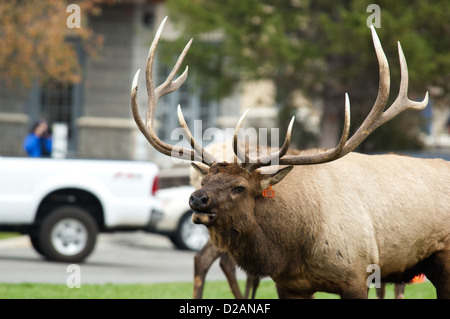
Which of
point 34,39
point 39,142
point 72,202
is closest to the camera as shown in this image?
point 72,202

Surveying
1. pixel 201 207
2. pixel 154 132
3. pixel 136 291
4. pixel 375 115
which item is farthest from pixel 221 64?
A: pixel 201 207

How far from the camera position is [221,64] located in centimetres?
1842

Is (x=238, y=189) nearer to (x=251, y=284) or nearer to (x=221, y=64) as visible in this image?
(x=251, y=284)

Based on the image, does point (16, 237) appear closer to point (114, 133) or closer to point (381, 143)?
point (114, 133)

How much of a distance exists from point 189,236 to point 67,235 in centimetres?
302

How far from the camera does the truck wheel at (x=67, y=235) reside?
41.1 feet

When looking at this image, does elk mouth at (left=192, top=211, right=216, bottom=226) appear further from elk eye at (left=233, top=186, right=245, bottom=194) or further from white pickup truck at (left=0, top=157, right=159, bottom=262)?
white pickup truck at (left=0, top=157, right=159, bottom=262)

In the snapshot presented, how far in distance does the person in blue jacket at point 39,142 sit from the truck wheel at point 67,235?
2944mm

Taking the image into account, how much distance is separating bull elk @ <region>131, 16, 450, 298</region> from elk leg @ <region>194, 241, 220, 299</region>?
1.88 m

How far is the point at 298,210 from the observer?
20.4 feet

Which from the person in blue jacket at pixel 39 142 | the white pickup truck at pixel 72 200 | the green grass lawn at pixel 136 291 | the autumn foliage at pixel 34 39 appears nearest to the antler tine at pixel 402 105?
the green grass lawn at pixel 136 291

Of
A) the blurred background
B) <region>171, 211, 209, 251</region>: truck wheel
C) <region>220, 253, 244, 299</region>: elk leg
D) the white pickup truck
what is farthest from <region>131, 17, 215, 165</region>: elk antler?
<region>171, 211, 209, 251</region>: truck wheel

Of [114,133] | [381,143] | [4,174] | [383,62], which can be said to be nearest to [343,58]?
[381,143]

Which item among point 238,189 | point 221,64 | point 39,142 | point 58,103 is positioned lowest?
point 238,189
